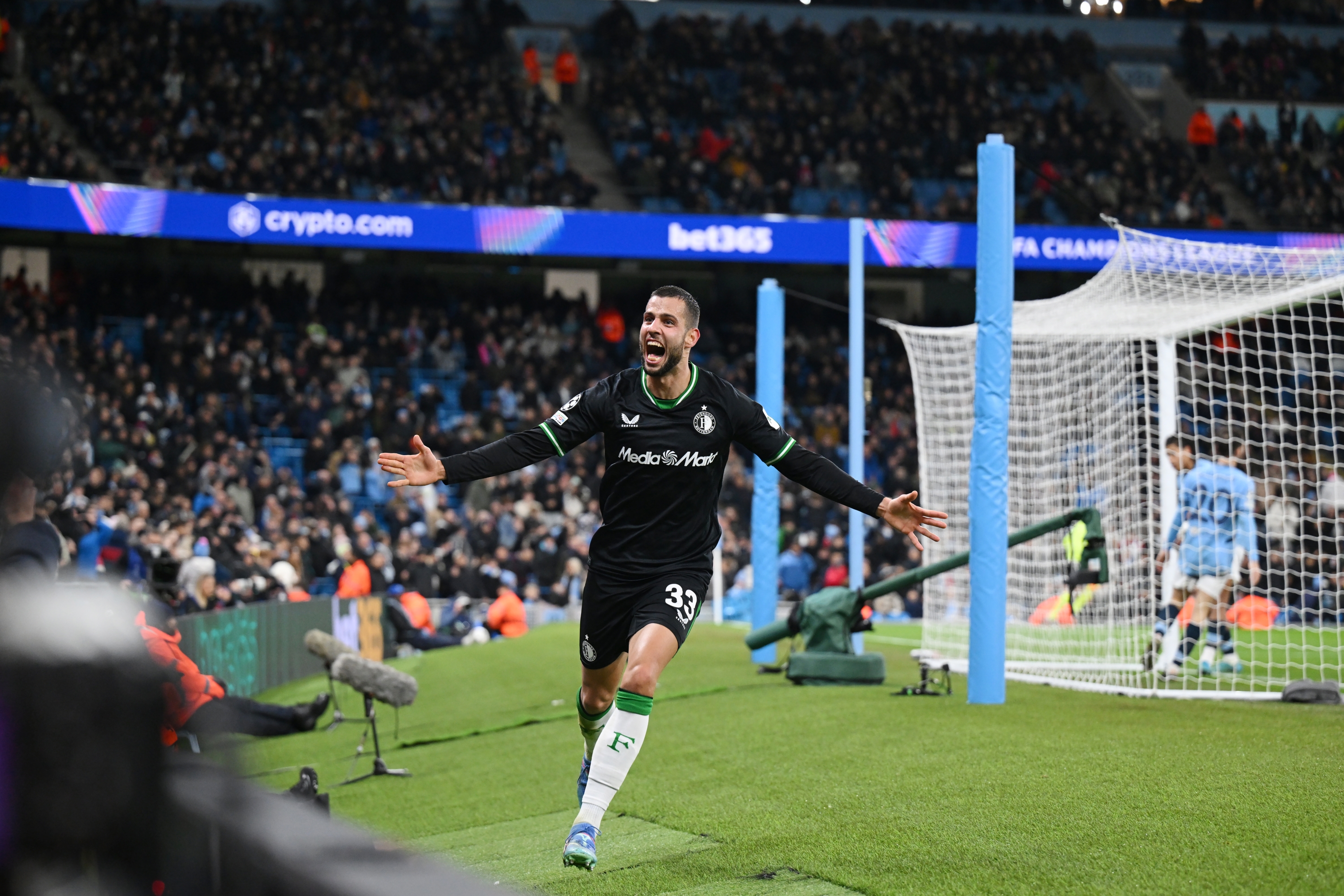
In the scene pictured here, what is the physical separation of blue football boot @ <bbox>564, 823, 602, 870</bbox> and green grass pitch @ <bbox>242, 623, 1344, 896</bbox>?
307mm

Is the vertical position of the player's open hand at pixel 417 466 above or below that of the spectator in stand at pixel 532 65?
below

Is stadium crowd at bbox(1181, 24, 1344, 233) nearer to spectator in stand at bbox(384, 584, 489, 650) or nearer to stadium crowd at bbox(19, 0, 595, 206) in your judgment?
stadium crowd at bbox(19, 0, 595, 206)

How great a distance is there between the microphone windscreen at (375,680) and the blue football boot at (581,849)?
3.81 meters

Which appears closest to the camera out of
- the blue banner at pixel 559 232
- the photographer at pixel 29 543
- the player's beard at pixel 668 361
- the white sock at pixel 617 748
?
the photographer at pixel 29 543

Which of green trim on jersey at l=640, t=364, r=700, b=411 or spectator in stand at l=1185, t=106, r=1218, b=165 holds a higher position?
spectator in stand at l=1185, t=106, r=1218, b=165

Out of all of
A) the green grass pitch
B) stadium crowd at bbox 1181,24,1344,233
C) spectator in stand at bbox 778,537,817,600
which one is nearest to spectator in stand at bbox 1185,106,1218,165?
stadium crowd at bbox 1181,24,1344,233

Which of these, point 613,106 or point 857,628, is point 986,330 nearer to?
point 857,628

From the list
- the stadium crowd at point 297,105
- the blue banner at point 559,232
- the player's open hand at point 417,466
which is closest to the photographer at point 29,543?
the player's open hand at point 417,466

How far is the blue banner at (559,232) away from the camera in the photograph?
2475cm

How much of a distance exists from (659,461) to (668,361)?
0.42 meters

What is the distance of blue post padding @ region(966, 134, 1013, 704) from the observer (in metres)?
8.84

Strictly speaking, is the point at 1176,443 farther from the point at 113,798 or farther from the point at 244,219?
the point at 244,219

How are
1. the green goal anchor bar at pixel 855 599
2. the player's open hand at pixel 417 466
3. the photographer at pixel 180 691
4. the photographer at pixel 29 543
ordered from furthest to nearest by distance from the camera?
the green goal anchor bar at pixel 855 599 → the player's open hand at pixel 417 466 → the photographer at pixel 29 543 → the photographer at pixel 180 691

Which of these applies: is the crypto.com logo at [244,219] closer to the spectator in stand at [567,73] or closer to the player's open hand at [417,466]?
the spectator in stand at [567,73]
